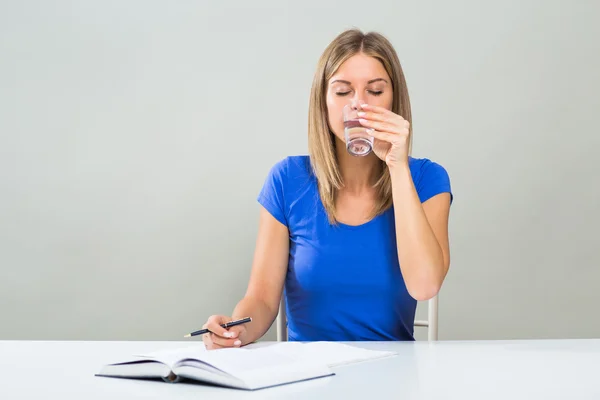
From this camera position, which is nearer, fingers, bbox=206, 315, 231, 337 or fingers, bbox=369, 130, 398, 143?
fingers, bbox=206, 315, 231, 337

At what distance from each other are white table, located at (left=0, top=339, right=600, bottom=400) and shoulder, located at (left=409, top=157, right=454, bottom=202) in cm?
51

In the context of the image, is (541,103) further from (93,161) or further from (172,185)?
(93,161)

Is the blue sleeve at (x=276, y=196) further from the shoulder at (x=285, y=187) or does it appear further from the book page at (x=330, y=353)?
the book page at (x=330, y=353)

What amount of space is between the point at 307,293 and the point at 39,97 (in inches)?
60.1

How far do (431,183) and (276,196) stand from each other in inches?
16.8

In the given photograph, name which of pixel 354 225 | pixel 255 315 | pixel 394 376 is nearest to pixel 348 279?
pixel 354 225

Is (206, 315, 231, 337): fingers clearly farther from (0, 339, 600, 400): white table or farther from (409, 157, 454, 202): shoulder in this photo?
(409, 157, 454, 202): shoulder

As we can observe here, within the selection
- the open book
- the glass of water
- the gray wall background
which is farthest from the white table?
Result: the gray wall background

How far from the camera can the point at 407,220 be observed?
1.58 meters

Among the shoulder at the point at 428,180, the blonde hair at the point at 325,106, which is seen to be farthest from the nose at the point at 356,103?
the shoulder at the point at 428,180

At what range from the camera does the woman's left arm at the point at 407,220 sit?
61.1 inches

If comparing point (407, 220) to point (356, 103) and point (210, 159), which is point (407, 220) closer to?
point (356, 103)

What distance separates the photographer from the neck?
1.81 meters

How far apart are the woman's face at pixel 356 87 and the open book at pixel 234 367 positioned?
74cm
